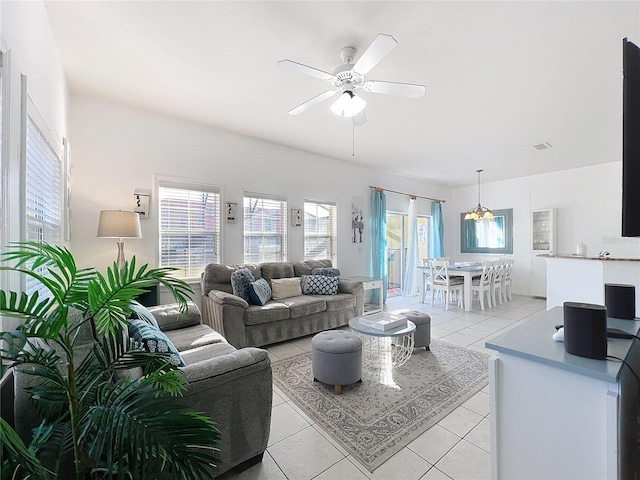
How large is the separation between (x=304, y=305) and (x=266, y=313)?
54cm

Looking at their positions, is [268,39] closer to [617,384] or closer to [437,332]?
Answer: [617,384]

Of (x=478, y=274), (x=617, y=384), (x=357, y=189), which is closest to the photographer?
(x=617, y=384)

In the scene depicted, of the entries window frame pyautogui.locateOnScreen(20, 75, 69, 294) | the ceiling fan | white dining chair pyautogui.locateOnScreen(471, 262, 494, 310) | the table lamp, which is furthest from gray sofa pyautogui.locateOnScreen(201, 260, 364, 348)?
white dining chair pyautogui.locateOnScreen(471, 262, 494, 310)

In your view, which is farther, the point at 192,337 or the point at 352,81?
Answer: the point at 192,337

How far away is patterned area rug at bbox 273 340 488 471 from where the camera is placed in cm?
191

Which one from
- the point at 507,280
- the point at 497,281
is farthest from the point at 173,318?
the point at 507,280

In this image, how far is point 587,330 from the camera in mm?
1092

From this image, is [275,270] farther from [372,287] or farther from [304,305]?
[372,287]

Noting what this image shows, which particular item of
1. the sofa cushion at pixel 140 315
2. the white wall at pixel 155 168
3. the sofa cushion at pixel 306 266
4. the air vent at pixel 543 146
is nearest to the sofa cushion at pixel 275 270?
the sofa cushion at pixel 306 266

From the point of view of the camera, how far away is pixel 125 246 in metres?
3.49

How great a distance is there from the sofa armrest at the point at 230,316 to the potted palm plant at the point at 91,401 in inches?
79.1

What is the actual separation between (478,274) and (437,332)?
2.08 m

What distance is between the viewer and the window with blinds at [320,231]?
5.21 meters

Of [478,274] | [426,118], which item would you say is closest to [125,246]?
[426,118]
